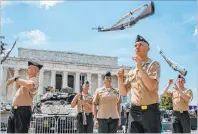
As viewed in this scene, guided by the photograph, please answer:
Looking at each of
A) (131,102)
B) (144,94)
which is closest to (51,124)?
(131,102)

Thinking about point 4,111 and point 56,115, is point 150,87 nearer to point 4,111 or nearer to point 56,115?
point 56,115

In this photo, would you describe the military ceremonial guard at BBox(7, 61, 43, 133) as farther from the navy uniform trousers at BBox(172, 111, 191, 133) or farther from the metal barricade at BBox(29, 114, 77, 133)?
the metal barricade at BBox(29, 114, 77, 133)

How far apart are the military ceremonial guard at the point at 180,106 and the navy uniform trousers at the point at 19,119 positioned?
3.03 metres

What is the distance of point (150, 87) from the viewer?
157 inches

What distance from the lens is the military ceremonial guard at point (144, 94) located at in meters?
3.99

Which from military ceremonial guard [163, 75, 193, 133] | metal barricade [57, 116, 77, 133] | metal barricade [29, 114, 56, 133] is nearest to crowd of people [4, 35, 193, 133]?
military ceremonial guard [163, 75, 193, 133]

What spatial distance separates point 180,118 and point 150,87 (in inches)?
135

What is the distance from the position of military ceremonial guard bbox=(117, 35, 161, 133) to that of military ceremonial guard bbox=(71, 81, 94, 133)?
4217 mm

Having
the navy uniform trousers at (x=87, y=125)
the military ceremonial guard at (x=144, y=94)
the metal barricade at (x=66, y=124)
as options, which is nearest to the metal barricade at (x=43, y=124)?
the metal barricade at (x=66, y=124)

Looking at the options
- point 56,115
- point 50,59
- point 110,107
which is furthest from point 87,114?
point 50,59

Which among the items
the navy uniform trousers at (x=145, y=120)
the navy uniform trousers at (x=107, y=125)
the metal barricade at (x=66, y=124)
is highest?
the navy uniform trousers at (x=145, y=120)

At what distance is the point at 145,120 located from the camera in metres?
4.01

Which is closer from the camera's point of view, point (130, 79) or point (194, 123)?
point (130, 79)

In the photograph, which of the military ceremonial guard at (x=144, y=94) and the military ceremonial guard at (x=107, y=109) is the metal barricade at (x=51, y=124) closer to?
the military ceremonial guard at (x=107, y=109)
